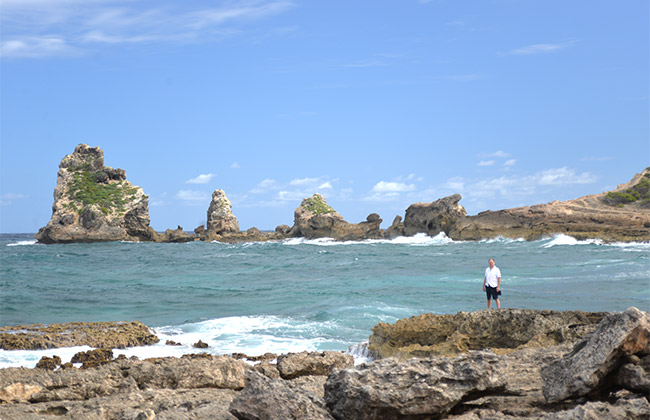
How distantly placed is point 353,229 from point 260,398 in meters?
68.4

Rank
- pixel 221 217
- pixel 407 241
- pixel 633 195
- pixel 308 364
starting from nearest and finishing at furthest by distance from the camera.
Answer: pixel 308 364 → pixel 407 241 → pixel 633 195 → pixel 221 217

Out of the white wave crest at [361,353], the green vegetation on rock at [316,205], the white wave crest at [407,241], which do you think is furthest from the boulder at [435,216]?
the white wave crest at [361,353]

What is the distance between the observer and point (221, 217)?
87.4 m

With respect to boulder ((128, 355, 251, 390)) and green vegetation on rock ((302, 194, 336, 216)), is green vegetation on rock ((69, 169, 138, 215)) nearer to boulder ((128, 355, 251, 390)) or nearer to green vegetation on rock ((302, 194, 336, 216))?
green vegetation on rock ((302, 194, 336, 216))

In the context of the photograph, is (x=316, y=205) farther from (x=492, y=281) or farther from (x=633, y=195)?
(x=492, y=281)

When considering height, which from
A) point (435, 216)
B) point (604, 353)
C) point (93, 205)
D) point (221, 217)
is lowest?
point (604, 353)

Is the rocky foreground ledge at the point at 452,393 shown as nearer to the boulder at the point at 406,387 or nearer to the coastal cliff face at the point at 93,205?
the boulder at the point at 406,387

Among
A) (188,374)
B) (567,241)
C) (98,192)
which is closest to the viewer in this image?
(188,374)

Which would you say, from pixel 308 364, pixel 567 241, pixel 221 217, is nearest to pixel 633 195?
pixel 567 241

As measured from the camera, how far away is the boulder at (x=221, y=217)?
8688 cm

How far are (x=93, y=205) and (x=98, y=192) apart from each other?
4722 millimetres

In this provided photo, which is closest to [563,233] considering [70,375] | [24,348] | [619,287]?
[619,287]

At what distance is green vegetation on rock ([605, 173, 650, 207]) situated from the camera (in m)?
65.9

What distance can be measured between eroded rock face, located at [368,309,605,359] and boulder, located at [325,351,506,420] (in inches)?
190
